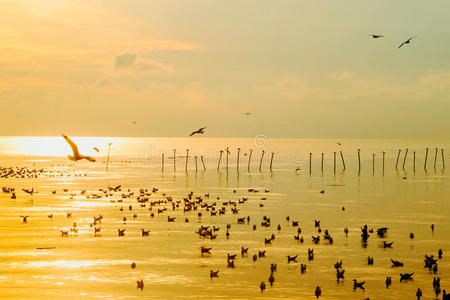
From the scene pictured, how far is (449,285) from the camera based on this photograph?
31125 mm

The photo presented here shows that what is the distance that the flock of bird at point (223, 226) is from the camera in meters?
33.6

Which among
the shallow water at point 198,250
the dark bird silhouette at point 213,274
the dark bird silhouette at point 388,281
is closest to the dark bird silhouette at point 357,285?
the shallow water at point 198,250

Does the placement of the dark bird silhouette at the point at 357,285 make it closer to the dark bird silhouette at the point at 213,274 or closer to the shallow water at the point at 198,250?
the shallow water at the point at 198,250

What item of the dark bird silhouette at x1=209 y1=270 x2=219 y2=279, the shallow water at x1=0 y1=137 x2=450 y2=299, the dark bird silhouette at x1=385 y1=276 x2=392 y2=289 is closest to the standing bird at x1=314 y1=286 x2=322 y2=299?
the shallow water at x1=0 y1=137 x2=450 y2=299

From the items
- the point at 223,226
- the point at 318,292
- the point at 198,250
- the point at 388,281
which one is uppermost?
the point at 223,226

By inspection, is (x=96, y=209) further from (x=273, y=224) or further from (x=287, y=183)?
(x=287, y=183)

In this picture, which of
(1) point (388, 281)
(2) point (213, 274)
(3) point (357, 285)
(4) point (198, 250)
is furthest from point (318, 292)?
(4) point (198, 250)

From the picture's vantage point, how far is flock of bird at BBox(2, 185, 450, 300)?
33.6m

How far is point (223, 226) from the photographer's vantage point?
167 ft

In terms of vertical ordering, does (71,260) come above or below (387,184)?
below

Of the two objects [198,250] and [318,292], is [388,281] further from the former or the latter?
[198,250]

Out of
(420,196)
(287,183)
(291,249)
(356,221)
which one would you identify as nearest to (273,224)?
(356,221)

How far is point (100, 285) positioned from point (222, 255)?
33.1 feet

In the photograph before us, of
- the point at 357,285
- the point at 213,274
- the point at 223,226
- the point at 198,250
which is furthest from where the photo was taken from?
the point at 223,226
